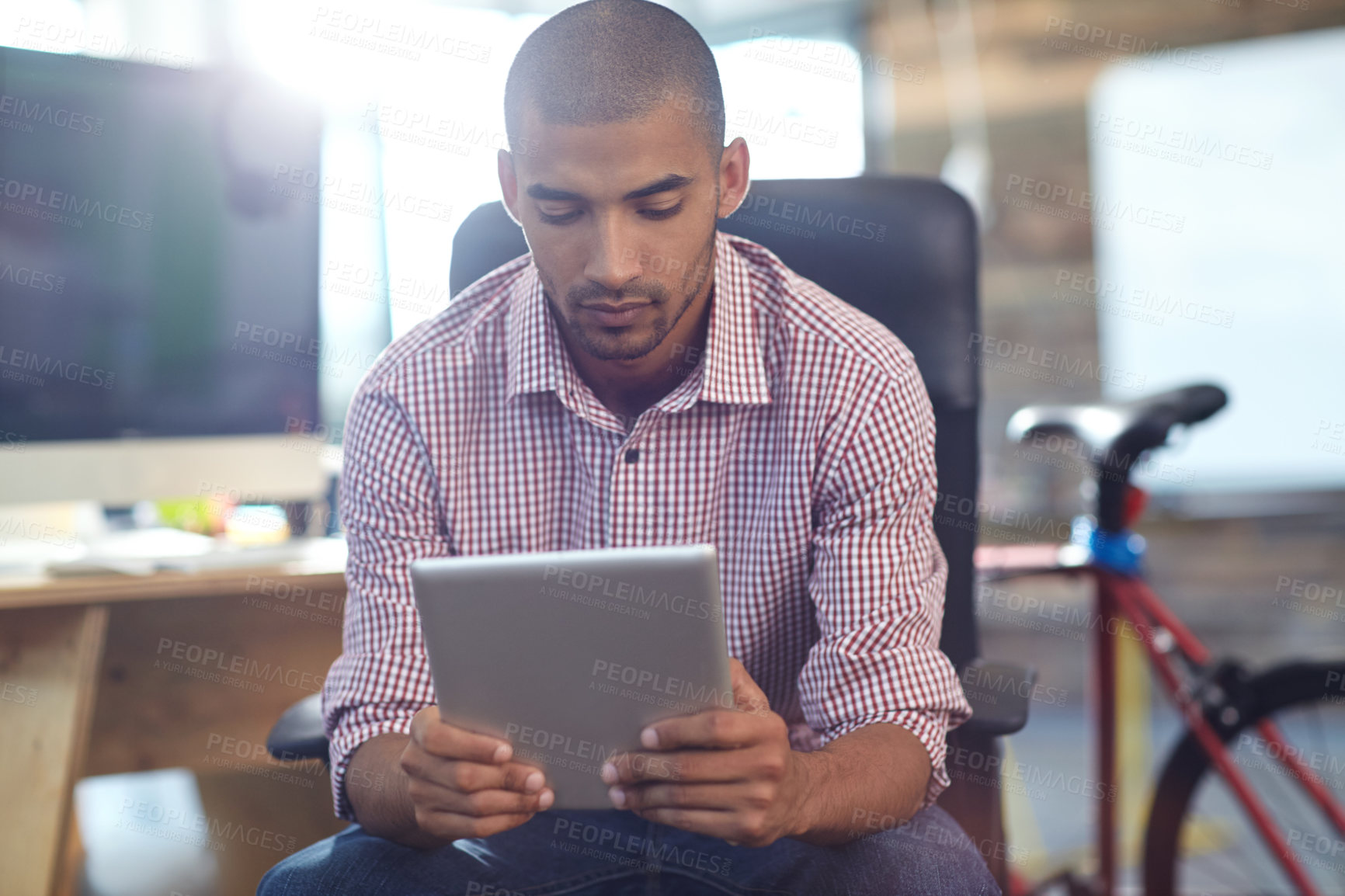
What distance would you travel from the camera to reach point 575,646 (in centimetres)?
69

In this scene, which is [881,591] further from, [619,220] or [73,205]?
[73,205]

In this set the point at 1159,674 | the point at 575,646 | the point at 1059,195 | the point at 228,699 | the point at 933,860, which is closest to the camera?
the point at 575,646

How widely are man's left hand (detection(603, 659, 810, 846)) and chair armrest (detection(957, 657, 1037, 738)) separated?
25 centimetres

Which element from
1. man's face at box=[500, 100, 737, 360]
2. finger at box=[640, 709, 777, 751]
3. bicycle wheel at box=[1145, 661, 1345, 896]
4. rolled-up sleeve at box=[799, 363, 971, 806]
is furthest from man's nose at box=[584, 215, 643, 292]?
bicycle wheel at box=[1145, 661, 1345, 896]

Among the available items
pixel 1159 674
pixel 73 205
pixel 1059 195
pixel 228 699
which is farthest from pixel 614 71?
pixel 1059 195

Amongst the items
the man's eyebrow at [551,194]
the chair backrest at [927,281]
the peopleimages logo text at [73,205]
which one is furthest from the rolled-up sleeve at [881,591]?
the peopleimages logo text at [73,205]

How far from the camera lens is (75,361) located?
118cm

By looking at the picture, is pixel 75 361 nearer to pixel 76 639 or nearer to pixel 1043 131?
pixel 76 639

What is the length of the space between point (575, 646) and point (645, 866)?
276 mm

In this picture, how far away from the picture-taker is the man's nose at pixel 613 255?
0.88 m

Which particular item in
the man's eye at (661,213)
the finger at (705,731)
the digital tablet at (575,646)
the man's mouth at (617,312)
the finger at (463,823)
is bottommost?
the finger at (463,823)

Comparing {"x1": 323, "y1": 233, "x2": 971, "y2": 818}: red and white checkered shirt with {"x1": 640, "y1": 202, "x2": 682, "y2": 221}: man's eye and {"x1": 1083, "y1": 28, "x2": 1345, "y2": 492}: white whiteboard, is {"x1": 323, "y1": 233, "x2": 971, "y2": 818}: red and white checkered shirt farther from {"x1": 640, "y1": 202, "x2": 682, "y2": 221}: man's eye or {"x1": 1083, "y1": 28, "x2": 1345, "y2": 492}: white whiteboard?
{"x1": 1083, "y1": 28, "x2": 1345, "y2": 492}: white whiteboard

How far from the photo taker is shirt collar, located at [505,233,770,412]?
38.1 inches

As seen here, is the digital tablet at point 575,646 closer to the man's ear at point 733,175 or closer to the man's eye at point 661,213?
the man's eye at point 661,213
